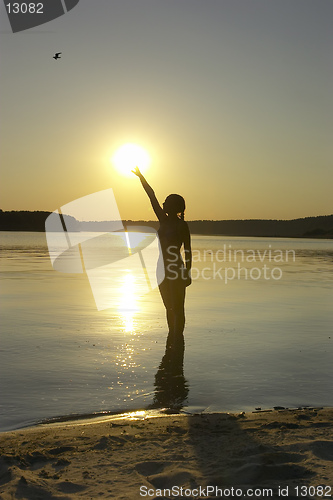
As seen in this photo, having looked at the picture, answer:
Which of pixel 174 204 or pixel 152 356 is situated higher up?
pixel 174 204

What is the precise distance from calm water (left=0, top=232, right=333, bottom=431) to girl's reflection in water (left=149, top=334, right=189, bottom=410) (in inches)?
0.9

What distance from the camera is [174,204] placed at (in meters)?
7.55

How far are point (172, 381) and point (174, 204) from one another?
253 cm

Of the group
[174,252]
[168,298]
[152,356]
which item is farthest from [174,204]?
[152,356]

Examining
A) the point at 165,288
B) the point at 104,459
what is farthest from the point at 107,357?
the point at 104,459

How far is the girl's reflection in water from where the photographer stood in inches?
218

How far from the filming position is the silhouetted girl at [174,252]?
7602mm

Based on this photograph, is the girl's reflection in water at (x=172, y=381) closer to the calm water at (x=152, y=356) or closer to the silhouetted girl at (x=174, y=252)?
the calm water at (x=152, y=356)

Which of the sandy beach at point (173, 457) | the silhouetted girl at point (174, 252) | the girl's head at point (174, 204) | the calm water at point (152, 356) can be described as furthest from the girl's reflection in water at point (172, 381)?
the girl's head at point (174, 204)

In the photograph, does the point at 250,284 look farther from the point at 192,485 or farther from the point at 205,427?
the point at 192,485

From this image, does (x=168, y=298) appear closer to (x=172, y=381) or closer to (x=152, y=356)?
(x=152, y=356)

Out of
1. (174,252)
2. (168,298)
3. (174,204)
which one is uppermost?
(174,204)

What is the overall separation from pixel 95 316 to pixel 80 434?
21.2 feet

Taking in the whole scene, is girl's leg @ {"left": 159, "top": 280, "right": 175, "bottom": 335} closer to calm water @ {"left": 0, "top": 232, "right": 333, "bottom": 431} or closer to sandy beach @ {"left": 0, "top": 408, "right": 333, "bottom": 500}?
calm water @ {"left": 0, "top": 232, "right": 333, "bottom": 431}
